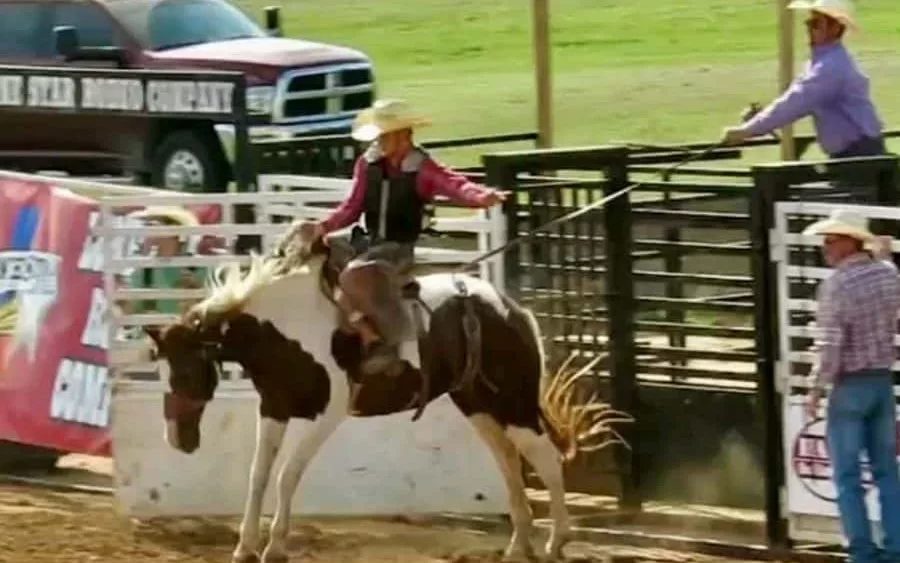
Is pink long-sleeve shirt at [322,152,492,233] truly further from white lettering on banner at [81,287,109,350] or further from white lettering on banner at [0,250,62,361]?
white lettering on banner at [0,250,62,361]

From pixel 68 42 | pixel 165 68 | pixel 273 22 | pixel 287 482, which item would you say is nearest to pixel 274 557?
pixel 287 482

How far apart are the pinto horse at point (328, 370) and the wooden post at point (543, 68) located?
16.6 feet

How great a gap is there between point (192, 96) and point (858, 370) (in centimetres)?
873

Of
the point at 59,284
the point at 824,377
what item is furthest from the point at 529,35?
the point at 824,377

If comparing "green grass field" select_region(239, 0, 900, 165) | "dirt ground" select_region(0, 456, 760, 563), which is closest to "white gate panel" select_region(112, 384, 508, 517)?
"dirt ground" select_region(0, 456, 760, 563)

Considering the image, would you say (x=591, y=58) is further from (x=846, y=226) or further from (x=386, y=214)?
(x=846, y=226)

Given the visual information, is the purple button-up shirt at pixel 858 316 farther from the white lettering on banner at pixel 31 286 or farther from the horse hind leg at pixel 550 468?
the white lettering on banner at pixel 31 286

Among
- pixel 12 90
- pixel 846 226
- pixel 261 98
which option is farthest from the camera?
pixel 261 98

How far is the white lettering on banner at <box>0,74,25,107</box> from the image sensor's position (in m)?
18.5

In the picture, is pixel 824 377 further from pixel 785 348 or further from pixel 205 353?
pixel 205 353

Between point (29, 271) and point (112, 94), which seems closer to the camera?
point (29, 271)

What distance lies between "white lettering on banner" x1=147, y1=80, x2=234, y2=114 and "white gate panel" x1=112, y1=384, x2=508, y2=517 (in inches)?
218

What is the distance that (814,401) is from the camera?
9.30 metres

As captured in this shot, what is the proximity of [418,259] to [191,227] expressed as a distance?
1148mm
